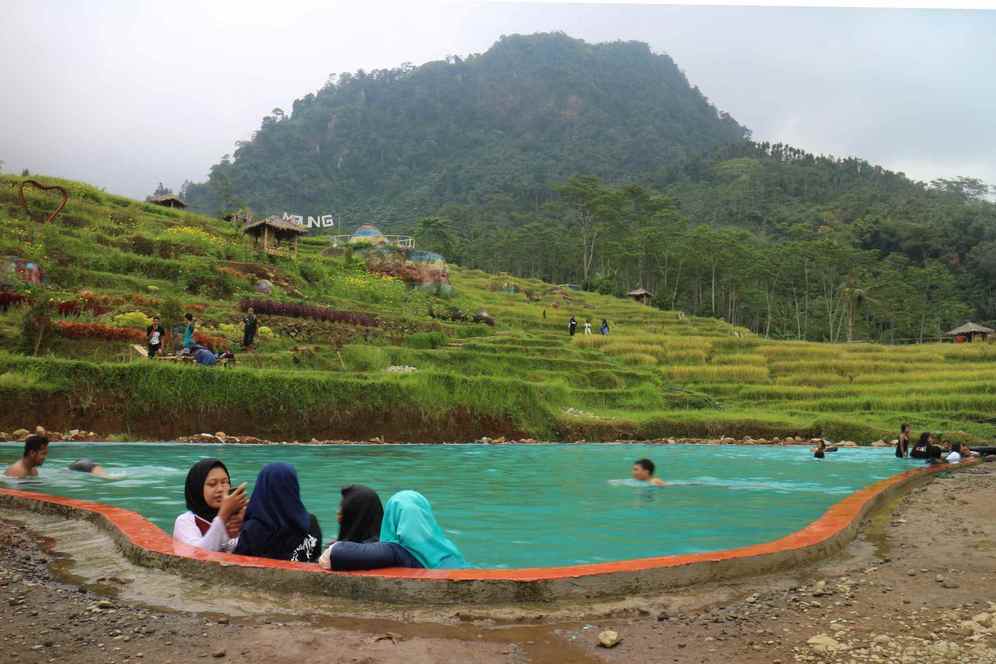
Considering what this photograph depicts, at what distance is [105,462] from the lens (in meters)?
12.1

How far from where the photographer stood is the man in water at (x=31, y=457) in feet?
30.0

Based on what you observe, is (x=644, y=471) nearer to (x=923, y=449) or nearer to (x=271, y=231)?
(x=923, y=449)

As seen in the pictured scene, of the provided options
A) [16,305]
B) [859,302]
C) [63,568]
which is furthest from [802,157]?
[63,568]

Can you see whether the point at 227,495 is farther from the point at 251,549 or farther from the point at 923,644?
the point at 923,644

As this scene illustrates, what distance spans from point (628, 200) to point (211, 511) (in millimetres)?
75141

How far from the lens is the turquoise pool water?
7.88 m

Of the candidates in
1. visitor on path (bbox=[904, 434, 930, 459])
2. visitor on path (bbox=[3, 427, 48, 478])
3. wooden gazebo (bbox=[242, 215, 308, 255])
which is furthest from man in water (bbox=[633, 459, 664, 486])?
wooden gazebo (bbox=[242, 215, 308, 255])

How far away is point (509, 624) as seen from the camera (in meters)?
3.89

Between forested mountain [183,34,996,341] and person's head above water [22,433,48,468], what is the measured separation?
52.4 m

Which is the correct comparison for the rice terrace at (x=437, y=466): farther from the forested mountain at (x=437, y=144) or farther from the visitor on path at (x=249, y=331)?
the forested mountain at (x=437, y=144)

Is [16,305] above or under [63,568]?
above

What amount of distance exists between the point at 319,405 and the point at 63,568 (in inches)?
483

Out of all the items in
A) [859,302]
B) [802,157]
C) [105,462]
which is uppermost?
[802,157]

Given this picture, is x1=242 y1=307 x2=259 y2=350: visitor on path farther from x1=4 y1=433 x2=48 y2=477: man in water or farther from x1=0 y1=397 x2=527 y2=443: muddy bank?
x1=4 y1=433 x2=48 y2=477: man in water
